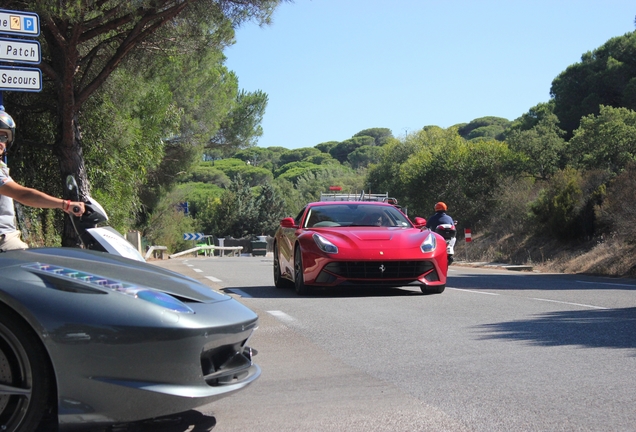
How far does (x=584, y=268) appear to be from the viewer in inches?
826

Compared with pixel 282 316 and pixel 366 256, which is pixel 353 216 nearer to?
pixel 366 256

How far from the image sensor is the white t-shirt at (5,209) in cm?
489

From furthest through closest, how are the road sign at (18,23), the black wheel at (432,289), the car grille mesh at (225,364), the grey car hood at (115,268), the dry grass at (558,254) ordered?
1. the dry grass at (558,254)
2. the black wheel at (432,289)
3. the road sign at (18,23)
4. the grey car hood at (115,268)
5. the car grille mesh at (225,364)

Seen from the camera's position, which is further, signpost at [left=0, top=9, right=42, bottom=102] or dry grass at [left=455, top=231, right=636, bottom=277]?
A: dry grass at [left=455, top=231, right=636, bottom=277]

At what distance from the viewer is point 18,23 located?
8.67 m

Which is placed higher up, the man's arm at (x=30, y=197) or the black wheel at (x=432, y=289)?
the man's arm at (x=30, y=197)

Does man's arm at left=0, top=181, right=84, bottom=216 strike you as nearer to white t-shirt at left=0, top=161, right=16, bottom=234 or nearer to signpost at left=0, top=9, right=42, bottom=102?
white t-shirt at left=0, top=161, right=16, bottom=234

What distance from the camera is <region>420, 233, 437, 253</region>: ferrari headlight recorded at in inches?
413

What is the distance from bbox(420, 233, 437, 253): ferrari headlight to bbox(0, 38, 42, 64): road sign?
5563 millimetres

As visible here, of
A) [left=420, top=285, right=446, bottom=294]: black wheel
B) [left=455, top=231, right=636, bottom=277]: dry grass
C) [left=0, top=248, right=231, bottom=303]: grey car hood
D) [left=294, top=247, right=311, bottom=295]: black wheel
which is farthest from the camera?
[left=455, top=231, right=636, bottom=277]: dry grass

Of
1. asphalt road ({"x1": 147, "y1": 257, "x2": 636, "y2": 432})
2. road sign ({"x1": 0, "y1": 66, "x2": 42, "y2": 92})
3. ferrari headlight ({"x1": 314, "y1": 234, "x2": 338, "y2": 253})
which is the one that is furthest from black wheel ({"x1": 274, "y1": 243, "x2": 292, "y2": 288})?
road sign ({"x1": 0, "y1": 66, "x2": 42, "y2": 92})

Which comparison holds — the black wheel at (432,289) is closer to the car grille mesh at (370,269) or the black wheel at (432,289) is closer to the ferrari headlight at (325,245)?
the car grille mesh at (370,269)

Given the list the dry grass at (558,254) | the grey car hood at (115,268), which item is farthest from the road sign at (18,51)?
the dry grass at (558,254)

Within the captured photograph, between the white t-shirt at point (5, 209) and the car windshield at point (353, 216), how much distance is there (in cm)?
664
